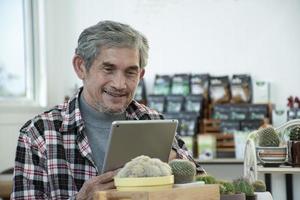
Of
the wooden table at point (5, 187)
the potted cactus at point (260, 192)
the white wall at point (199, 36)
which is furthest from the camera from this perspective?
the white wall at point (199, 36)

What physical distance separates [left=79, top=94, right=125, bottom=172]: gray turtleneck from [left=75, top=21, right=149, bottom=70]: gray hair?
175mm

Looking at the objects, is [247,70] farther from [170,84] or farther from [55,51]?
[55,51]

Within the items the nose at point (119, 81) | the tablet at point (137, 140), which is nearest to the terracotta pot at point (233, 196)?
the tablet at point (137, 140)

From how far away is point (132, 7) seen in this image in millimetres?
5191

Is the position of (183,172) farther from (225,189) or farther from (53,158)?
(53,158)

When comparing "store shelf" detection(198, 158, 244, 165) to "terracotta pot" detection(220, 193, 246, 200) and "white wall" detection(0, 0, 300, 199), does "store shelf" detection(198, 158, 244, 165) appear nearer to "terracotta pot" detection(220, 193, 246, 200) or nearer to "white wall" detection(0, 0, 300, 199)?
"white wall" detection(0, 0, 300, 199)

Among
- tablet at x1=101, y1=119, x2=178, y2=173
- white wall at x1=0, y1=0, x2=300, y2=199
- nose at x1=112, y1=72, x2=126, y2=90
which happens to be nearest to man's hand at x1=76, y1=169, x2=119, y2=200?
tablet at x1=101, y1=119, x2=178, y2=173

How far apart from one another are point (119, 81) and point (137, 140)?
1.05ft

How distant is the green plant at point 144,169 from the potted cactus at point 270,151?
1.80 meters

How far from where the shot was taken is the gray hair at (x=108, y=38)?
1.80 m

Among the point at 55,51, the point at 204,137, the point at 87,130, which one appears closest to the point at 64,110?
the point at 87,130

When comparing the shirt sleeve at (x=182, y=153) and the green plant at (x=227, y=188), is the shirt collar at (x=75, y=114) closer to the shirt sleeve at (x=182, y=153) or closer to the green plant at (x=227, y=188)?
the shirt sleeve at (x=182, y=153)

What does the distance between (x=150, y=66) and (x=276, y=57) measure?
103 centimetres

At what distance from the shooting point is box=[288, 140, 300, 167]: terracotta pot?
122 inches
